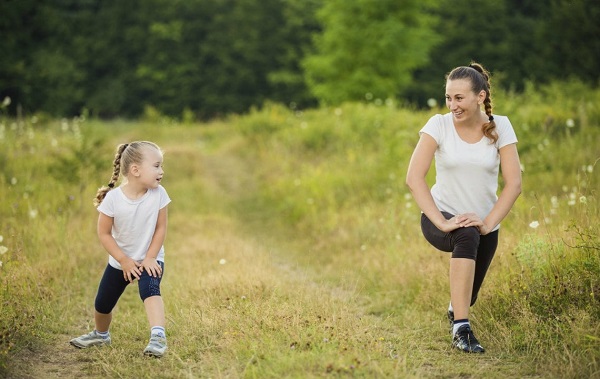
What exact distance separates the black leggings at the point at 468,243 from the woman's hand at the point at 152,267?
1.85m

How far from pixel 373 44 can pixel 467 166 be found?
875 inches

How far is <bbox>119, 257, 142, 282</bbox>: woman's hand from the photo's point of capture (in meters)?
4.41

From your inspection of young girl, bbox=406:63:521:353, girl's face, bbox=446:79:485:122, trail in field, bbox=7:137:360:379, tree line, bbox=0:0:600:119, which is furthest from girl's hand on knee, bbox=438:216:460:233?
tree line, bbox=0:0:600:119

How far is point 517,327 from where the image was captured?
14.5 feet

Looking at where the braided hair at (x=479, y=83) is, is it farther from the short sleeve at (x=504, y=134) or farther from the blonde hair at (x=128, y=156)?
the blonde hair at (x=128, y=156)

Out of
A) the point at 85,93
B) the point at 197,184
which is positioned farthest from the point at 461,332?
the point at 85,93

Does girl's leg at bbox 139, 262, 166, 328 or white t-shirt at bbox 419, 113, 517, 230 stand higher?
white t-shirt at bbox 419, 113, 517, 230

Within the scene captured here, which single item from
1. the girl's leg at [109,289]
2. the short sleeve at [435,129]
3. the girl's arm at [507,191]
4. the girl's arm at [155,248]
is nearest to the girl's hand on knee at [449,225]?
the girl's arm at [507,191]

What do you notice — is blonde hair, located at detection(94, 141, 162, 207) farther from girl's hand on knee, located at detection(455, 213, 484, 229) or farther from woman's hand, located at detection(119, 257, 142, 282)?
girl's hand on knee, located at detection(455, 213, 484, 229)

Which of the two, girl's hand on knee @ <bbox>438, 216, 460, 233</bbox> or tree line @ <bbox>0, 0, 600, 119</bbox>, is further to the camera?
tree line @ <bbox>0, 0, 600, 119</bbox>

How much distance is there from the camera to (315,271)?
24.4 ft

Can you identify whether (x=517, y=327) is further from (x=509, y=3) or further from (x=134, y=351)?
(x=509, y=3)

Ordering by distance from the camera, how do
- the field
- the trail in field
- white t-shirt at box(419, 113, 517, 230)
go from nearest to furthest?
the field, the trail in field, white t-shirt at box(419, 113, 517, 230)

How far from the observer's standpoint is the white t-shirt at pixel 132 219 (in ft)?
14.8
